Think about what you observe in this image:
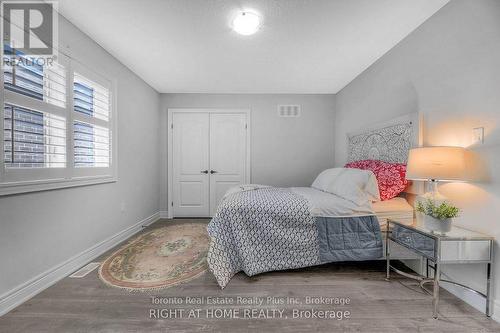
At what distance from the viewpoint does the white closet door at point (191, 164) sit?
406cm

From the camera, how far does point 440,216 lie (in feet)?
4.86

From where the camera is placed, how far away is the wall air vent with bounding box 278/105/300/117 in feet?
13.4

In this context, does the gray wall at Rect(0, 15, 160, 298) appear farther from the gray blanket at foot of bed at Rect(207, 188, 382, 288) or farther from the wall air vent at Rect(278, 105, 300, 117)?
the wall air vent at Rect(278, 105, 300, 117)

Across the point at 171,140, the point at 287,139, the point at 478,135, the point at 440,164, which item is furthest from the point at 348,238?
the point at 171,140

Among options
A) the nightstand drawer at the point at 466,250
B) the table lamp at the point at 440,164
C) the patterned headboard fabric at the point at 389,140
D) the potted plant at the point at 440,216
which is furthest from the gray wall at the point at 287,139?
the nightstand drawer at the point at 466,250

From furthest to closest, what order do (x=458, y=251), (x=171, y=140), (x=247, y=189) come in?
(x=171, y=140)
(x=247, y=189)
(x=458, y=251)

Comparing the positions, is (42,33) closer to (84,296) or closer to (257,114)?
(84,296)

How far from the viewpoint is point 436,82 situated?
1.91 meters

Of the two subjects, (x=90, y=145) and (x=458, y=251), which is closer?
(x=458, y=251)

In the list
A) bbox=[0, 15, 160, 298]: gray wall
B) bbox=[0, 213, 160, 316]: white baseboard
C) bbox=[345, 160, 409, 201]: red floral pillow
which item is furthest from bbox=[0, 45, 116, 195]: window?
bbox=[345, 160, 409, 201]: red floral pillow

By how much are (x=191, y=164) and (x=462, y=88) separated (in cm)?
371

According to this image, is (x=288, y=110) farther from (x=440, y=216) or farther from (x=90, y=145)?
(x=90, y=145)

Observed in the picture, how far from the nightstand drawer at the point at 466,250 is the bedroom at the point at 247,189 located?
0.02 m

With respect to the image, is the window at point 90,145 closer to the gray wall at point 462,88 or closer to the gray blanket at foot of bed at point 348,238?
the gray blanket at foot of bed at point 348,238
